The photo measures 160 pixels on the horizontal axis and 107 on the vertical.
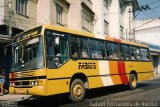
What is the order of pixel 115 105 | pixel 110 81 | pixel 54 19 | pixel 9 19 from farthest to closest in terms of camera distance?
1. pixel 54 19
2. pixel 9 19
3. pixel 110 81
4. pixel 115 105

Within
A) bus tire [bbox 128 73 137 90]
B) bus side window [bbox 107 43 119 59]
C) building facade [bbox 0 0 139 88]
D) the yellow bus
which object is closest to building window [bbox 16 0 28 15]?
building facade [bbox 0 0 139 88]

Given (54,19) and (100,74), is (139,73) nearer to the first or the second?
(100,74)

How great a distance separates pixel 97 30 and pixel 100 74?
1832 centimetres

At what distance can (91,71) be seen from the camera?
43.9ft

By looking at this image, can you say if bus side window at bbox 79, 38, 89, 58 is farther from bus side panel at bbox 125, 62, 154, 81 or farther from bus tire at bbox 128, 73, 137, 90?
bus tire at bbox 128, 73, 137, 90

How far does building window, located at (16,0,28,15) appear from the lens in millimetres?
18403

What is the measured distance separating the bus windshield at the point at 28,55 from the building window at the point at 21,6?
22.0 feet

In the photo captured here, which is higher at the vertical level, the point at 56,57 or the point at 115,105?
the point at 56,57

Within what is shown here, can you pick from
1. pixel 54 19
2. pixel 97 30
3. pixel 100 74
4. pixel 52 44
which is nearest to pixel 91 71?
pixel 100 74

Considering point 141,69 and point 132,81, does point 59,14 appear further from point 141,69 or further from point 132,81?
point 132,81

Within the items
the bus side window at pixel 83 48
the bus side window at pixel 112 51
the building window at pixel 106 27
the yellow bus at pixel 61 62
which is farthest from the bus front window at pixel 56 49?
the building window at pixel 106 27

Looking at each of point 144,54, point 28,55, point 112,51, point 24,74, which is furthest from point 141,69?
point 24,74

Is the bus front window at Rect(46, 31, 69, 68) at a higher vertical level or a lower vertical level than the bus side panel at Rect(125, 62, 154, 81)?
higher

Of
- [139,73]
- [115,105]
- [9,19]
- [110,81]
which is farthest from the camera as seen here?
[139,73]
